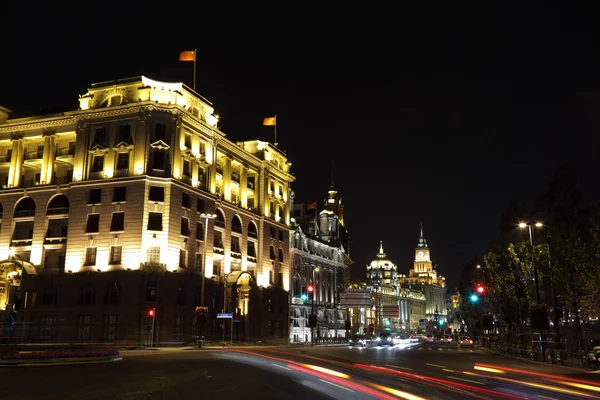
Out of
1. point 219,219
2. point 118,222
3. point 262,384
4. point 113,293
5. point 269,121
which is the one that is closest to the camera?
point 262,384

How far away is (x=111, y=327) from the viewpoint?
64125 mm

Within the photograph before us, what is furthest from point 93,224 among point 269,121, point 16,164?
point 269,121

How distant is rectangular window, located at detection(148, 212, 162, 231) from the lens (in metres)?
67.0

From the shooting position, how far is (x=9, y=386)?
21.6 meters

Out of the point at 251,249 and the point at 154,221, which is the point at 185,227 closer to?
the point at 154,221

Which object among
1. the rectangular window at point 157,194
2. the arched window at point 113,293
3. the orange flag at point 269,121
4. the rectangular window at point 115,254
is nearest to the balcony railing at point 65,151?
the rectangular window at point 157,194

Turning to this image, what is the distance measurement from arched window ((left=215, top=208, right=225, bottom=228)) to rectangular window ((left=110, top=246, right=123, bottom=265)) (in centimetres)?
1553

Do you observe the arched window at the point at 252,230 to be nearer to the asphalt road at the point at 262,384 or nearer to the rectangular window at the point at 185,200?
the rectangular window at the point at 185,200

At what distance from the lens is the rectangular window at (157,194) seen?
223 feet

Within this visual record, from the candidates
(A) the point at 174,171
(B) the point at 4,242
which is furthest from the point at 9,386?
(B) the point at 4,242

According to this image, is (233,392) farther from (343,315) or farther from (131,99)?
(343,315)

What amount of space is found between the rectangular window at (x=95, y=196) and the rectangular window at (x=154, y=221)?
697 cm

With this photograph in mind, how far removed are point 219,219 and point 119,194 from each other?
51.8 ft

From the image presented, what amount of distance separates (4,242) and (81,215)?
472 inches
